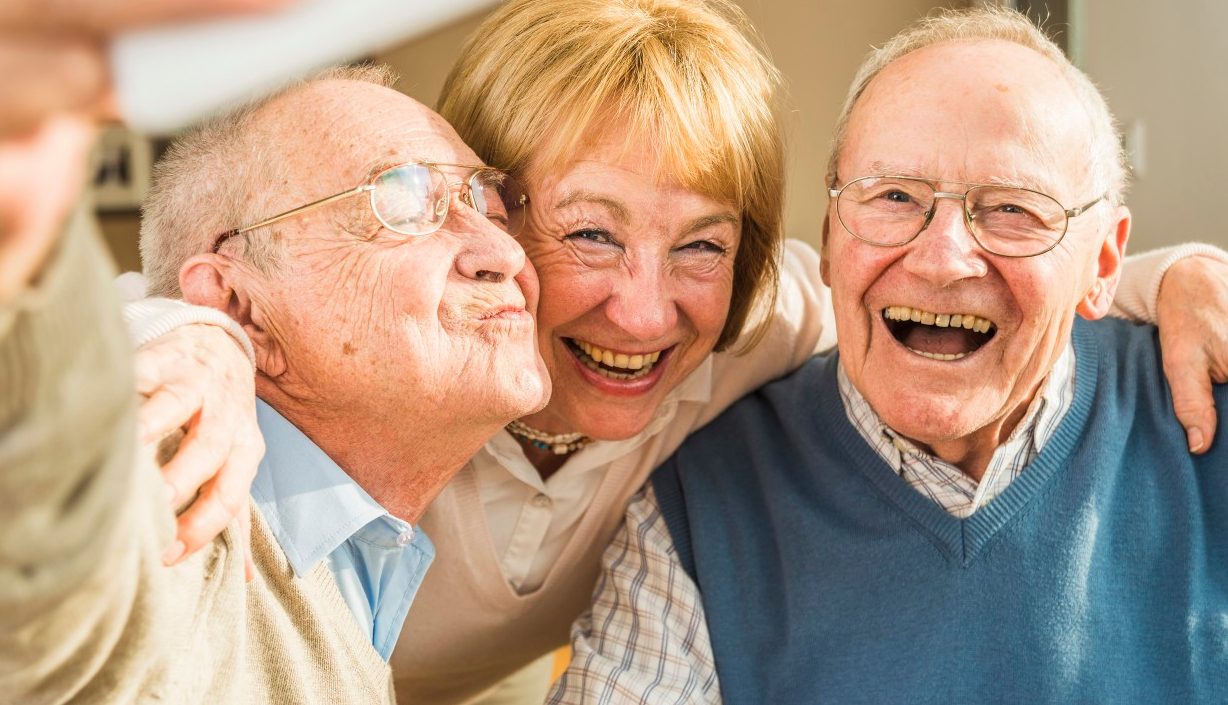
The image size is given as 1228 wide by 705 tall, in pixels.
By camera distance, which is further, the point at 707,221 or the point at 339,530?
the point at 707,221

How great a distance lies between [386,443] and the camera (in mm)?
1355

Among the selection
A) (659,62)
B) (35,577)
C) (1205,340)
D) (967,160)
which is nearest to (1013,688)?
(1205,340)

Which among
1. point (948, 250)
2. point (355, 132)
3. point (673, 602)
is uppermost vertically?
point (355, 132)

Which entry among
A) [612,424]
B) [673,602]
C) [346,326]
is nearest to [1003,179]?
[612,424]

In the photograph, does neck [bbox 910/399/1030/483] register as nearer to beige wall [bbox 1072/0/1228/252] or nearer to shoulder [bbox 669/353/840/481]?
shoulder [bbox 669/353/840/481]

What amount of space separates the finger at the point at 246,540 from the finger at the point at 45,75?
2.33 ft

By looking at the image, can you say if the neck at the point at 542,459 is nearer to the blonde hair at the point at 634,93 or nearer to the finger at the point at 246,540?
the blonde hair at the point at 634,93

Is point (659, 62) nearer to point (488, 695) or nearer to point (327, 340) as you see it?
point (327, 340)

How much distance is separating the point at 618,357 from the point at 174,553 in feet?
2.94

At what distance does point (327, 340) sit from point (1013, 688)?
991mm

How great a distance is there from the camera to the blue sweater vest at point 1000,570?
1.40 m

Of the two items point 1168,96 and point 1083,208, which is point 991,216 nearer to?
point 1083,208

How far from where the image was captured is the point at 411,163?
1.34 m

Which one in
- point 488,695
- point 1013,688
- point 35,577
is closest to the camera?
point 35,577
